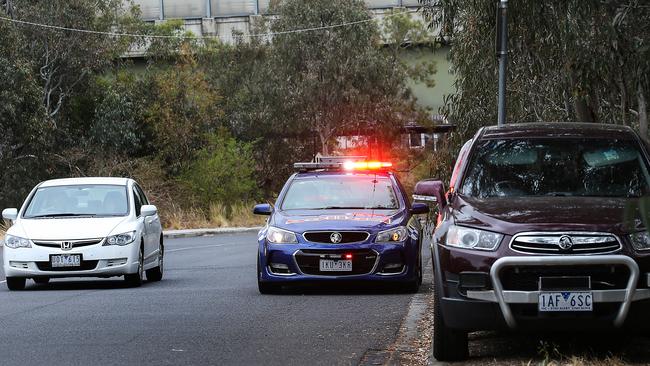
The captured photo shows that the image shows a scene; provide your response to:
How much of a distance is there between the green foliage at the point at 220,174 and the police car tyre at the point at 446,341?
4004cm

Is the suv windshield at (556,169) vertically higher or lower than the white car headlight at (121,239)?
higher

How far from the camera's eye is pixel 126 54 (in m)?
54.5

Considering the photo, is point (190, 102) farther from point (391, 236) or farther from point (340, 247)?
point (340, 247)

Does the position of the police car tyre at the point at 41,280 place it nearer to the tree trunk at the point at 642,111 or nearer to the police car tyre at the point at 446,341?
the tree trunk at the point at 642,111

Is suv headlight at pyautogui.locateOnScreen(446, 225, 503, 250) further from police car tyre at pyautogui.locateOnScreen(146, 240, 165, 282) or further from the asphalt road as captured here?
police car tyre at pyautogui.locateOnScreen(146, 240, 165, 282)

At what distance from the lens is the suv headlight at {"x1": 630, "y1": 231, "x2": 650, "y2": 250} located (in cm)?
966

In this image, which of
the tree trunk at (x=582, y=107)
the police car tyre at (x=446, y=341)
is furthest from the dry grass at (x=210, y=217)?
the police car tyre at (x=446, y=341)

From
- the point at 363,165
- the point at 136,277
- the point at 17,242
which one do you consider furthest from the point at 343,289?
the point at 17,242

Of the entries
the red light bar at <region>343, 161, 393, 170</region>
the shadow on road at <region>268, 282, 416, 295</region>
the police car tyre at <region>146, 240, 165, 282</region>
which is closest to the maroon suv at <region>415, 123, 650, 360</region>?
the shadow on road at <region>268, 282, 416, 295</region>

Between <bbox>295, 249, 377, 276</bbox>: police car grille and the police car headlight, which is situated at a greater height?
the police car headlight

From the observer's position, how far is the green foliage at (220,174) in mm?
50156

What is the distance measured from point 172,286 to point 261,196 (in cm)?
3537

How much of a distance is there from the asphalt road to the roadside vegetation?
2558 cm

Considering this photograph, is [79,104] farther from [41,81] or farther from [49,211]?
[49,211]
